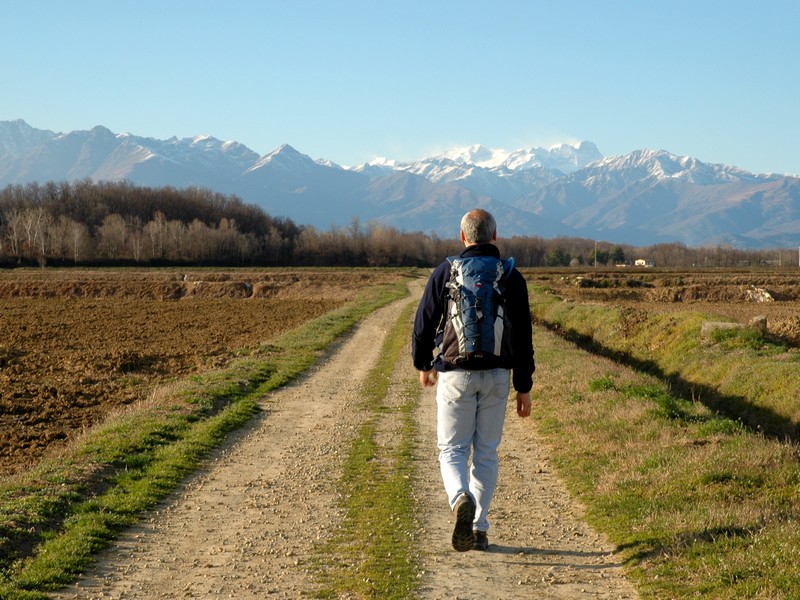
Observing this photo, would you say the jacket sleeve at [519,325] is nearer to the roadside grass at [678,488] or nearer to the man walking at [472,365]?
the man walking at [472,365]

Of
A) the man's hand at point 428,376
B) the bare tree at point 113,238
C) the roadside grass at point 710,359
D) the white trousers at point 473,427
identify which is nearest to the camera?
the white trousers at point 473,427

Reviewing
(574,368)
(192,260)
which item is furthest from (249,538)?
(192,260)

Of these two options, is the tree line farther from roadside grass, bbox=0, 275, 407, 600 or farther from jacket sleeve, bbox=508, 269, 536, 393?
jacket sleeve, bbox=508, 269, 536, 393

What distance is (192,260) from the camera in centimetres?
14162

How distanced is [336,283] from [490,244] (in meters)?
68.4

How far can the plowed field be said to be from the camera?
1612 cm

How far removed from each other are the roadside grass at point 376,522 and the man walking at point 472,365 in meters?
0.67

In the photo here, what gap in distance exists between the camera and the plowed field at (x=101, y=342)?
52.9 ft

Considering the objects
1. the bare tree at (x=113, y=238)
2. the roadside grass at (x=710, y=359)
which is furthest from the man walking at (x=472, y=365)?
the bare tree at (x=113, y=238)

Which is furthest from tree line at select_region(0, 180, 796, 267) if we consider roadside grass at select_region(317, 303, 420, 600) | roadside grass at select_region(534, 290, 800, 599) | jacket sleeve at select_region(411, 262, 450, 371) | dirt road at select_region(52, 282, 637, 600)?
jacket sleeve at select_region(411, 262, 450, 371)

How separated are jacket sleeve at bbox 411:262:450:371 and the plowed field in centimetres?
708

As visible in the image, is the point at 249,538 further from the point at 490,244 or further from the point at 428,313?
the point at 490,244

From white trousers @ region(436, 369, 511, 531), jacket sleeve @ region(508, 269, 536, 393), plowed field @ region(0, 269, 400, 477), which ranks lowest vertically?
plowed field @ region(0, 269, 400, 477)

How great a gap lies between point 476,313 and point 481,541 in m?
2.01
